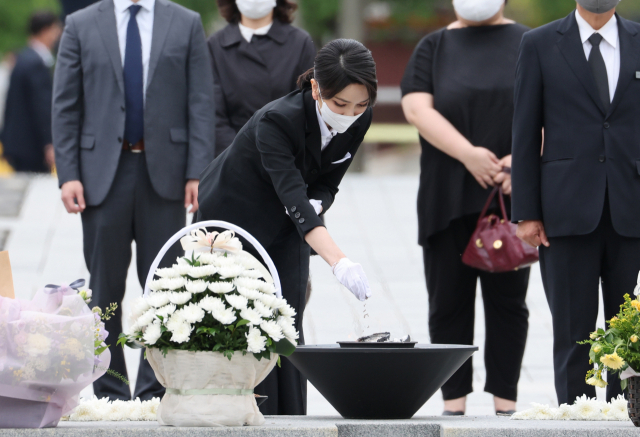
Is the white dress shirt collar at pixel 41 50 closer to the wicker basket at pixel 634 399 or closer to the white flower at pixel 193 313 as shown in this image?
the white flower at pixel 193 313

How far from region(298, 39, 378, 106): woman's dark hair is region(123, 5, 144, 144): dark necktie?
1463mm

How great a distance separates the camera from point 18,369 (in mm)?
2969

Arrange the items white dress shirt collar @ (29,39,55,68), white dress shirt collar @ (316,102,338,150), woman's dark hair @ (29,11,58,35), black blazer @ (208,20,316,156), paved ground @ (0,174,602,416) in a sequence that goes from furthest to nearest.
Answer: woman's dark hair @ (29,11,58,35) < white dress shirt collar @ (29,39,55,68) < paved ground @ (0,174,602,416) < black blazer @ (208,20,316,156) < white dress shirt collar @ (316,102,338,150)

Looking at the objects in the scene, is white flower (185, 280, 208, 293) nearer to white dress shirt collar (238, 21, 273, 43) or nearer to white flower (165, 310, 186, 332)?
white flower (165, 310, 186, 332)

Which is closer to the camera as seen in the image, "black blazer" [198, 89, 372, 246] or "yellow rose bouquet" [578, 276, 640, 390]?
"yellow rose bouquet" [578, 276, 640, 390]

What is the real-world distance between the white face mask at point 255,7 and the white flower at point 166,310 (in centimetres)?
258

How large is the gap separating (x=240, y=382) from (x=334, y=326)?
362 cm

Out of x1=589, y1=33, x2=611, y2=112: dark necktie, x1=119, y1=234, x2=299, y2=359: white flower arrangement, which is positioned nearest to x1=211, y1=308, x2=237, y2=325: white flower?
x1=119, y1=234, x2=299, y2=359: white flower arrangement

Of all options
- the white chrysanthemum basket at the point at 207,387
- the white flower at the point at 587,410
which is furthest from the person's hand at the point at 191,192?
the white flower at the point at 587,410

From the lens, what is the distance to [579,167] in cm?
396

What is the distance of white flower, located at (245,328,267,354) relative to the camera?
9.70ft

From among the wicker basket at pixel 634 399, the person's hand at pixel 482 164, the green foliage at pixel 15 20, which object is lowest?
the wicker basket at pixel 634 399

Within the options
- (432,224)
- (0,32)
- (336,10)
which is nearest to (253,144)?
(432,224)

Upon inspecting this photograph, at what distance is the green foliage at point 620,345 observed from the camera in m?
3.04
